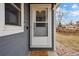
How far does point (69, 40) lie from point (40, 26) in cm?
150

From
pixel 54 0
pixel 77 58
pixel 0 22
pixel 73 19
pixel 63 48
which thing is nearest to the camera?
pixel 77 58

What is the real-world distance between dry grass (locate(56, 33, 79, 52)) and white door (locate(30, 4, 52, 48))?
2.00ft

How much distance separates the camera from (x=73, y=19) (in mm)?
6098

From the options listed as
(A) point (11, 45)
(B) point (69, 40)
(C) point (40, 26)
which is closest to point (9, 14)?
(A) point (11, 45)

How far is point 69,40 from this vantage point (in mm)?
6980

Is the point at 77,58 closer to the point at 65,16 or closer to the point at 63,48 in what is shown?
the point at 65,16

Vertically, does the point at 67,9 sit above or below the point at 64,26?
above

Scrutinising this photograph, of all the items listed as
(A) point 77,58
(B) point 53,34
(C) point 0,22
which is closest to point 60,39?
(B) point 53,34

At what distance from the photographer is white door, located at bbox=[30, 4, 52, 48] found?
21.0ft

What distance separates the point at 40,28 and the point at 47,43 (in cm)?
69

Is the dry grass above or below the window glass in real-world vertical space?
below

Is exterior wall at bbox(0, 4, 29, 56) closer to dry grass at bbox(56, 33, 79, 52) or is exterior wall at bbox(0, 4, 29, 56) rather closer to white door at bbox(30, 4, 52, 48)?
white door at bbox(30, 4, 52, 48)

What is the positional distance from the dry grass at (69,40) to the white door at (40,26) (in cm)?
61

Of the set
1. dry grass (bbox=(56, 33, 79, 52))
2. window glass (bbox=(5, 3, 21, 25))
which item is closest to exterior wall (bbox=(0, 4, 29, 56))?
window glass (bbox=(5, 3, 21, 25))
